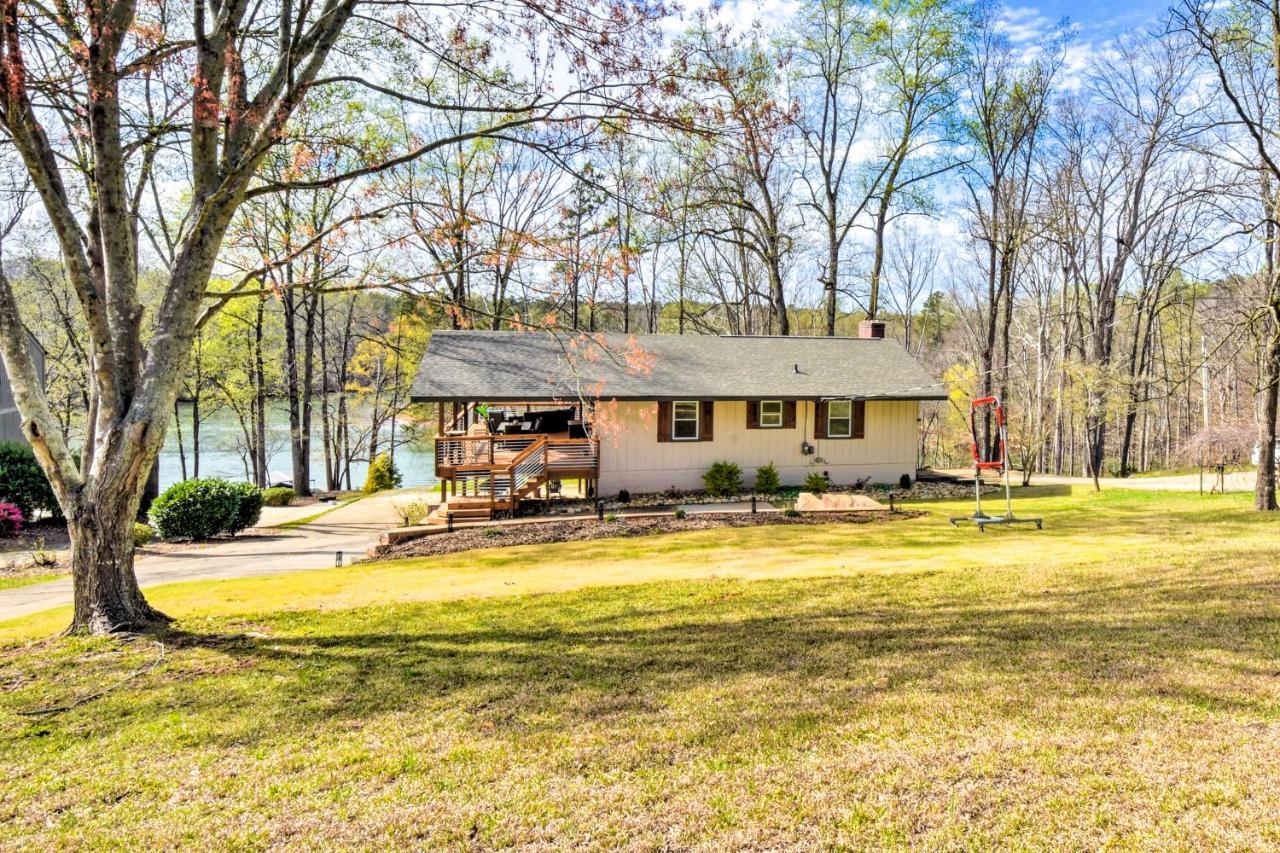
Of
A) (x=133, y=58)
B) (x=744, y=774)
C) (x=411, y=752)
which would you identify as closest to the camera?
(x=744, y=774)

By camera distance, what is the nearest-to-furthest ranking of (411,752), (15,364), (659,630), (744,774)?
(744,774), (411,752), (15,364), (659,630)

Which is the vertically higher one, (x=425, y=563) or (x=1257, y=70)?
(x=1257, y=70)

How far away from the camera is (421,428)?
104 ft

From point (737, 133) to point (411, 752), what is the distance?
17.5ft

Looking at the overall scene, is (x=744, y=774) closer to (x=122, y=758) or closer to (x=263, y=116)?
(x=122, y=758)

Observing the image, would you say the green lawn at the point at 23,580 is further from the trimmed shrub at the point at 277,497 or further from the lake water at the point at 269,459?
the lake water at the point at 269,459

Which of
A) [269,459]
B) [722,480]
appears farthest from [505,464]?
[269,459]

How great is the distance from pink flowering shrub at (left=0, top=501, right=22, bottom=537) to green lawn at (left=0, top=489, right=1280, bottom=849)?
30.0 feet

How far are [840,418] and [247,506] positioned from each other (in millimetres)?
14878

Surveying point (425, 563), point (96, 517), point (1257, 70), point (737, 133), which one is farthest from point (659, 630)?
point (1257, 70)

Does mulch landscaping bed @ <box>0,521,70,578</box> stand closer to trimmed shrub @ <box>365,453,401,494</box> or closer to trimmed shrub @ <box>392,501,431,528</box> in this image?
trimmed shrub @ <box>392,501,431,528</box>

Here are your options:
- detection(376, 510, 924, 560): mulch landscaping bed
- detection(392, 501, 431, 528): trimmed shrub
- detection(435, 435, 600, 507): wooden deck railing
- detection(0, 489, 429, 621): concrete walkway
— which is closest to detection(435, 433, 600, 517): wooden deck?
detection(435, 435, 600, 507): wooden deck railing

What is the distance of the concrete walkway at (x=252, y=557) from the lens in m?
9.03

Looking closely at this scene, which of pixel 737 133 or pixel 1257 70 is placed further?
Answer: pixel 1257 70
